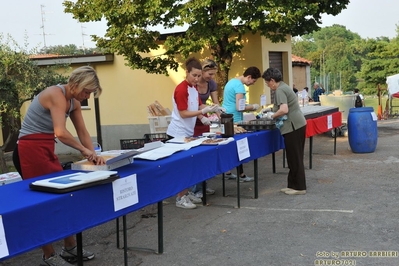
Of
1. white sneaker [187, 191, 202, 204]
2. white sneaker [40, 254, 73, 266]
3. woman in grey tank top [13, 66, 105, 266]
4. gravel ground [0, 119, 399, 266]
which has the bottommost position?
gravel ground [0, 119, 399, 266]

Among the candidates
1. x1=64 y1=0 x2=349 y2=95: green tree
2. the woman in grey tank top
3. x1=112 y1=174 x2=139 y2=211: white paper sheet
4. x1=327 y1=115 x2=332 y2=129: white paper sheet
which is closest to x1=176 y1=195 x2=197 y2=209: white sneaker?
the woman in grey tank top

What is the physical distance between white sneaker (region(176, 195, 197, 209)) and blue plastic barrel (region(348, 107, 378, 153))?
5.18 meters

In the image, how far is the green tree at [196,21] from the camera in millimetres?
9992

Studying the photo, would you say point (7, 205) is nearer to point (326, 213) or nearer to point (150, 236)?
point (150, 236)

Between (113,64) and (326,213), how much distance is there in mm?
10836

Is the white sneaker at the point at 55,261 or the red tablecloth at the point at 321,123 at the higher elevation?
the red tablecloth at the point at 321,123

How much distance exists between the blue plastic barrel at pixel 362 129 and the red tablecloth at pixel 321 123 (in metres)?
0.35

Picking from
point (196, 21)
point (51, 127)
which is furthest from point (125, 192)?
point (196, 21)

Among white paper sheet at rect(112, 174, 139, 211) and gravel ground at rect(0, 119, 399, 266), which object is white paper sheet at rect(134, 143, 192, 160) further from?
gravel ground at rect(0, 119, 399, 266)

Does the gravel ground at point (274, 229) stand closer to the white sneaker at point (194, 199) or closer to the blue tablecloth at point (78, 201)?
the white sneaker at point (194, 199)

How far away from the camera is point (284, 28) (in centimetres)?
1071

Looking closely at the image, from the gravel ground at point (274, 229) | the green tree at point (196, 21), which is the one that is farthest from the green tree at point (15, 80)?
the gravel ground at point (274, 229)

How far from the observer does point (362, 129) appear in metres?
9.84

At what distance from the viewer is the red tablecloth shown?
8156 millimetres
